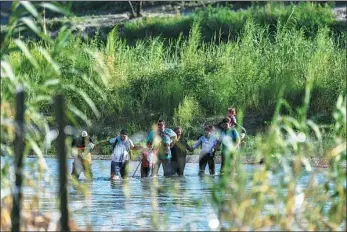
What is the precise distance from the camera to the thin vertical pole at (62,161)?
1045 cm

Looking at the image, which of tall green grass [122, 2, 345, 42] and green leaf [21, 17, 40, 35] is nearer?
green leaf [21, 17, 40, 35]

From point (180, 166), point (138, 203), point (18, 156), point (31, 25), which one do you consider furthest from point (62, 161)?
point (180, 166)

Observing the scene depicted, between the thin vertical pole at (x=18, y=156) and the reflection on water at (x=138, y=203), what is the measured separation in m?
0.26

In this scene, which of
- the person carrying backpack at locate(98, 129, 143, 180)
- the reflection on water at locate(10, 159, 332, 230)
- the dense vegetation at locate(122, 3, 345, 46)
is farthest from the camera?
the dense vegetation at locate(122, 3, 345, 46)

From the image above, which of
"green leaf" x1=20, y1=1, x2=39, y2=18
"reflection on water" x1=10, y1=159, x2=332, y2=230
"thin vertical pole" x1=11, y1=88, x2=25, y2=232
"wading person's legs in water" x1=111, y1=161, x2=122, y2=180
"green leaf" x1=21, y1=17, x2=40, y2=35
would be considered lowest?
"wading person's legs in water" x1=111, y1=161, x2=122, y2=180

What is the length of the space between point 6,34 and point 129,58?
2809 cm

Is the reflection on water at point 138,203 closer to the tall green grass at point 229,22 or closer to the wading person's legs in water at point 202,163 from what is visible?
the wading person's legs in water at point 202,163

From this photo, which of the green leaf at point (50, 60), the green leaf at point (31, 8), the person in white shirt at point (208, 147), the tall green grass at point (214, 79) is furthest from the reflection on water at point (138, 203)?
the tall green grass at point (214, 79)

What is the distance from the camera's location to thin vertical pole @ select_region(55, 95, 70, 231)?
10453 millimetres

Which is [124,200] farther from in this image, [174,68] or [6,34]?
[174,68]

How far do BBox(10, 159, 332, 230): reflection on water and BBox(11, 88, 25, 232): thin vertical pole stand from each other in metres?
0.26

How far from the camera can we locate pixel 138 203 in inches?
850

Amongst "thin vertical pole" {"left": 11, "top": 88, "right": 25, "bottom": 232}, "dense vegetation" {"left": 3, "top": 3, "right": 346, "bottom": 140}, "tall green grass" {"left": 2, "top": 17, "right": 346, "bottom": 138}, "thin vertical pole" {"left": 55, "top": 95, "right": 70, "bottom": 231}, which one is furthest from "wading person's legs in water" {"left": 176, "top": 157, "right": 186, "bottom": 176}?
"thin vertical pole" {"left": 55, "top": 95, "right": 70, "bottom": 231}

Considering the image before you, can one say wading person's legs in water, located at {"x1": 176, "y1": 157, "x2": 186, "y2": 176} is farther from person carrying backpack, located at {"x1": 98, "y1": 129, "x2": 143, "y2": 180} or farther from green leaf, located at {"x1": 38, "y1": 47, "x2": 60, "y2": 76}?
green leaf, located at {"x1": 38, "y1": 47, "x2": 60, "y2": 76}
